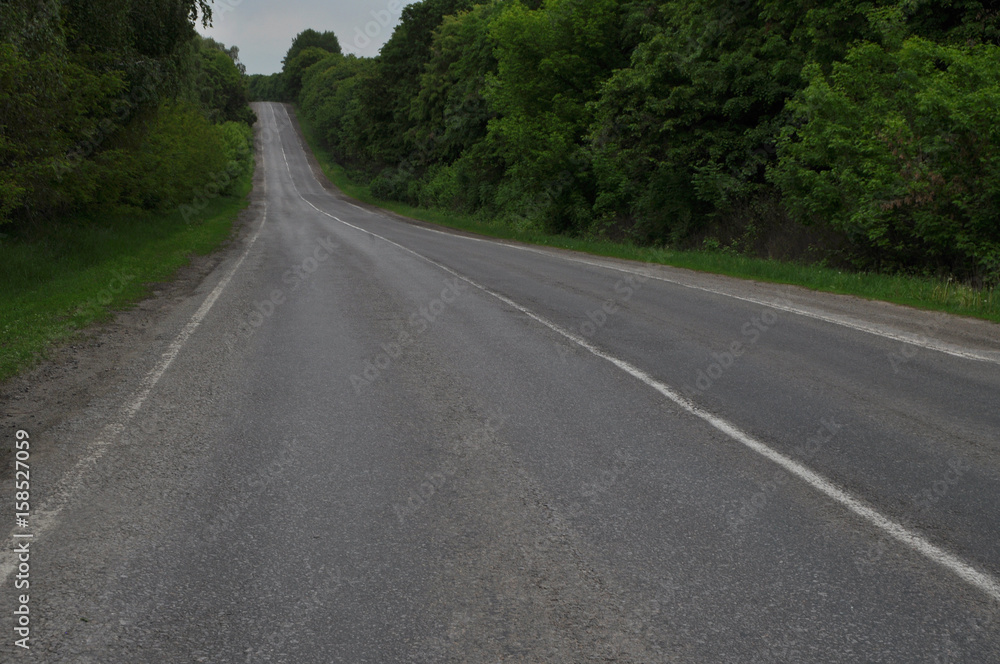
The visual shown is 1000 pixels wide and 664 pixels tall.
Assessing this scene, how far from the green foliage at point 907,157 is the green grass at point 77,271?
46.6 ft

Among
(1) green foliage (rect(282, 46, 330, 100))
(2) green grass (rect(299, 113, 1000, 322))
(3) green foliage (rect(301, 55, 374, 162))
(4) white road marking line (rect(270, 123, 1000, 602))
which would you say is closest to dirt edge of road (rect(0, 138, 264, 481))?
(4) white road marking line (rect(270, 123, 1000, 602))

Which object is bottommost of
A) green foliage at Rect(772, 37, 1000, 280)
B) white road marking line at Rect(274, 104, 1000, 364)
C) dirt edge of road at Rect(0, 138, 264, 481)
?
dirt edge of road at Rect(0, 138, 264, 481)

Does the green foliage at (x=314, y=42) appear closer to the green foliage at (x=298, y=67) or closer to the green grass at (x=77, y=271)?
the green foliage at (x=298, y=67)

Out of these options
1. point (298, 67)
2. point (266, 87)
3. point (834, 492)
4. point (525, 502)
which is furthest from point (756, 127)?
point (266, 87)

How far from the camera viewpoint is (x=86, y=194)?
18.1m

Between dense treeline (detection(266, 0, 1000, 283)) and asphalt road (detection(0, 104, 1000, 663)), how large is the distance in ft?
21.6

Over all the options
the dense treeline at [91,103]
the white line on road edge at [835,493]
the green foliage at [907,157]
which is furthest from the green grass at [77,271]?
the green foliage at [907,157]

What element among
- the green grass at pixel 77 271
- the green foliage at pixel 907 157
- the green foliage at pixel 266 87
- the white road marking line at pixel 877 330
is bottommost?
the green grass at pixel 77 271

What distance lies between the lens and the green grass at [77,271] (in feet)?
29.7

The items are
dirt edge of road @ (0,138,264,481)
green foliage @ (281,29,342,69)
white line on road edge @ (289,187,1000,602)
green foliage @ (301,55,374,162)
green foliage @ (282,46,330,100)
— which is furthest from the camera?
green foliage @ (281,29,342,69)

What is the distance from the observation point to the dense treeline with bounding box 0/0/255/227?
1252 centimetres

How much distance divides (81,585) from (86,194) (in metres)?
17.4

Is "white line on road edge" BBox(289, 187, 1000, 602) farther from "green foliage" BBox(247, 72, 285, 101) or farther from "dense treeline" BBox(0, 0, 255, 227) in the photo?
"green foliage" BBox(247, 72, 285, 101)

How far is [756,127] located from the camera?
2280 centimetres
